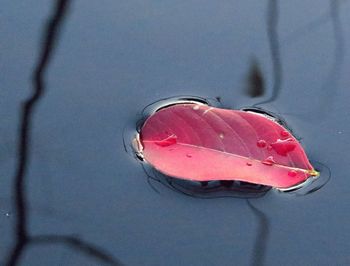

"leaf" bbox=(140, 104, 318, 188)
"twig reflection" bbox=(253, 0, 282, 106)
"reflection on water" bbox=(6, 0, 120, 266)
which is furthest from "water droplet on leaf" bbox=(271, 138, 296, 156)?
"reflection on water" bbox=(6, 0, 120, 266)

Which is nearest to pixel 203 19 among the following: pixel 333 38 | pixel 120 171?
pixel 333 38

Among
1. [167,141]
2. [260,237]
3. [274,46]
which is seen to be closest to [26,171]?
[167,141]

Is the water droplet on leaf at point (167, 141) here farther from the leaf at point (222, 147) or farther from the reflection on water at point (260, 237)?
the reflection on water at point (260, 237)

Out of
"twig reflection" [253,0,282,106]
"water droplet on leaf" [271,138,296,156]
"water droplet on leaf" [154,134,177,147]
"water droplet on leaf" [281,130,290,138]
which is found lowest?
"water droplet on leaf" [154,134,177,147]

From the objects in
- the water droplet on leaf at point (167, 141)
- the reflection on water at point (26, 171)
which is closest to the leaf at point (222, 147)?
the water droplet on leaf at point (167, 141)

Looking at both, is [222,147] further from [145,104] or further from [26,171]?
[26,171]

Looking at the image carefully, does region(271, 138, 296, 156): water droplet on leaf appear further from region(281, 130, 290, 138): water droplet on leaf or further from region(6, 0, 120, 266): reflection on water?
region(6, 0, 120, 266): reflection on water

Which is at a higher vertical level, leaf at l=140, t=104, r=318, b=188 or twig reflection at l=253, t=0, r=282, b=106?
twig reflection at l=253, t=0, r=282, b=106
